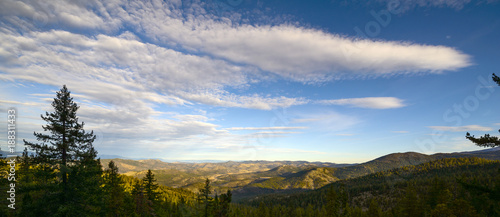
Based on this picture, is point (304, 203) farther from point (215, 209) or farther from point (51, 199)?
point (51, 199)

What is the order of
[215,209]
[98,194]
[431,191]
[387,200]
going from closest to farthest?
[98,194]
[215,209]
[431,191]
[387,200]

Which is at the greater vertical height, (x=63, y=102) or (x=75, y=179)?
(x=63, y=102)

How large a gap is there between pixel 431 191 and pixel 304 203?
165992mm

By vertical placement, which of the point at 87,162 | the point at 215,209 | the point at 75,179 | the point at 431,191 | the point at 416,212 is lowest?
the point at 416,212

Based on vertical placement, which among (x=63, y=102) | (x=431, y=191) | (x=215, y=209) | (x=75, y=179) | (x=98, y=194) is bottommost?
(x=431, y=191)

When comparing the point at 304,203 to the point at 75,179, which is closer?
the point at 75,179

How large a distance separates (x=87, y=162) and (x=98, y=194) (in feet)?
16.0

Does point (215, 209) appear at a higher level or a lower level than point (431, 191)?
higher

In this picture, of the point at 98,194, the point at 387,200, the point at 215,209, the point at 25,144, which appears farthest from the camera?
the point at 387,200

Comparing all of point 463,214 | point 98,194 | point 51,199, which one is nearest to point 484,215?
point 463,214

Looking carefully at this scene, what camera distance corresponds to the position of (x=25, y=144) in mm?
17359

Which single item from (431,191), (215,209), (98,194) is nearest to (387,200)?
(431,191)

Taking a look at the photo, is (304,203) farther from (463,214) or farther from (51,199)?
(51,199)

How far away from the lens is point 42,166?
18.4 metres
